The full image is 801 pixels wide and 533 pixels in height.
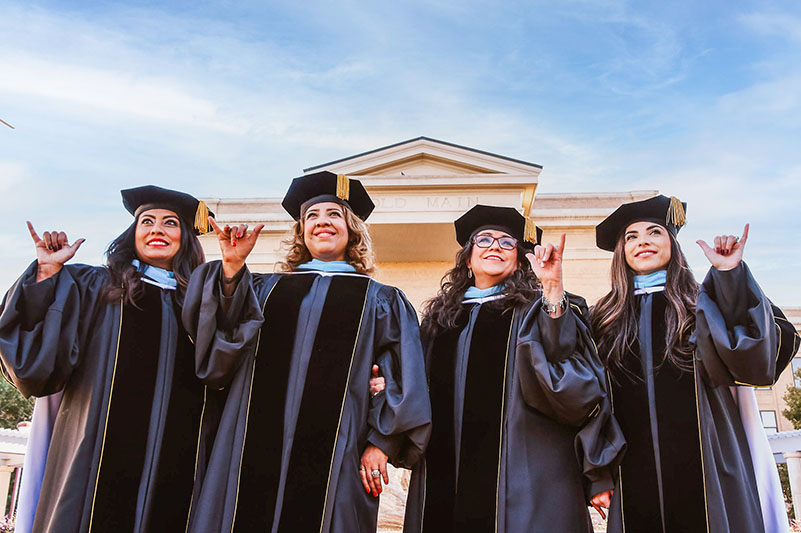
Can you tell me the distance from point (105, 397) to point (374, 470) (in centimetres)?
142

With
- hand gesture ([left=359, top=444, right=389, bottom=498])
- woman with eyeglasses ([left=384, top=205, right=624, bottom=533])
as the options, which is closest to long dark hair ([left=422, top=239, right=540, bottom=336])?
woman with eyeglasses ([left=384, top=205, right=624, bottom=533])

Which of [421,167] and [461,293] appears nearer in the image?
[461,293]

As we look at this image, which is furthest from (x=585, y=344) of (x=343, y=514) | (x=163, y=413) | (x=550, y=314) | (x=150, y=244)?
(x=150, y=244)

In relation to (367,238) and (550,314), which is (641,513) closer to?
(550,314)

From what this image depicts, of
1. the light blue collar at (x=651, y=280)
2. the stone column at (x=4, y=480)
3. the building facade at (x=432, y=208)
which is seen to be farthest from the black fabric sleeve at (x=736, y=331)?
the building facade at (x=432, y=208)

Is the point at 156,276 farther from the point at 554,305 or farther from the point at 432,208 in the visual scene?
the point at 432,208

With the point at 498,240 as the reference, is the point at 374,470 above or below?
below

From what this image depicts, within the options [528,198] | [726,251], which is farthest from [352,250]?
[528,198]

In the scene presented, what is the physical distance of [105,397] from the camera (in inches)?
146

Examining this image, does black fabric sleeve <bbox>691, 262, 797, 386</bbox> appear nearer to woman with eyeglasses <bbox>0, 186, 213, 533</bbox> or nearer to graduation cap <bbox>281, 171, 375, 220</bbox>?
graduation cap <bbox>281, 171, 375, 220</bbox>

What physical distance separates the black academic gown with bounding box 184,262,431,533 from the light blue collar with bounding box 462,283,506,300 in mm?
473

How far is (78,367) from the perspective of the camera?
3797 millimetres

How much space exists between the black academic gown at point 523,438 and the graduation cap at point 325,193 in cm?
121

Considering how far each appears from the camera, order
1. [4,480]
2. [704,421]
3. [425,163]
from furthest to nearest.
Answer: [425,163], [4,480], [704,421]
